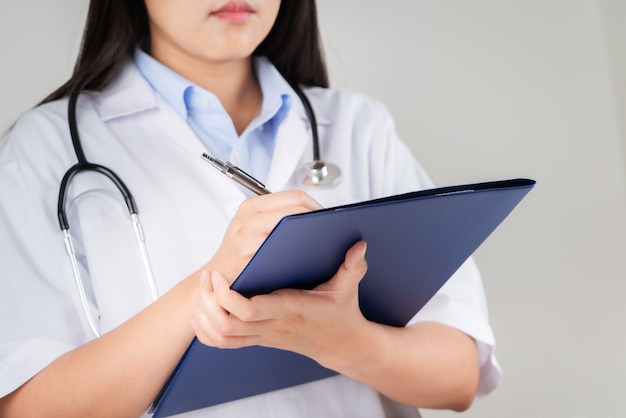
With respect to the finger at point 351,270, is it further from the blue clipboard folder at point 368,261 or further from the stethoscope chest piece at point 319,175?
the stethoscope chest piece at point 319,175

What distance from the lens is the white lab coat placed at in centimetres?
87

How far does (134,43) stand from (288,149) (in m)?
0.29

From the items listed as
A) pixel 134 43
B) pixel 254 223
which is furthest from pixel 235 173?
pixel 134 43

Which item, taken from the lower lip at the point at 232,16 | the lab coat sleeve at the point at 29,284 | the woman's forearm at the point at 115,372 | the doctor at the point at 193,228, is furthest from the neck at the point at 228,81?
the woman's forearm at the point at 115,372

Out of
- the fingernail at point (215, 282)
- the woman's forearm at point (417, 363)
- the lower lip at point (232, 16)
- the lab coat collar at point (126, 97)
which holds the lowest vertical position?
the woman's forearm at point (417, 363)

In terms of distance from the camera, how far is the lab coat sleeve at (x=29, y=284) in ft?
2.74

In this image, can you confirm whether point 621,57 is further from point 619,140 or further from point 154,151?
point 154,151

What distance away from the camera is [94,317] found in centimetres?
90

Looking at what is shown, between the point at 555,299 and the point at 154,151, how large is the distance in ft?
3.13

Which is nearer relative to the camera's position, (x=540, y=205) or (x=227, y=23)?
(x=227, y=23)

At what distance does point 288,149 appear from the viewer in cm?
105

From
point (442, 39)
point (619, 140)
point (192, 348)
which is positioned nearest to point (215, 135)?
point (192, 348)

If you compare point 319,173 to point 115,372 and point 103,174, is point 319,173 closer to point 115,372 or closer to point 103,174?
point 103,174

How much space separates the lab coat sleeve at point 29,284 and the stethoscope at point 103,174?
0.02m
